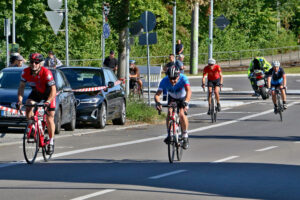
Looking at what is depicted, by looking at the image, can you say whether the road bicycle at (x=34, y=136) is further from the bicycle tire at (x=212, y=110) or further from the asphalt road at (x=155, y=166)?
the bicycle tire at (x=212, y=110)

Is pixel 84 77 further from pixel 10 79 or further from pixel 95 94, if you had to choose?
pixel 10 79

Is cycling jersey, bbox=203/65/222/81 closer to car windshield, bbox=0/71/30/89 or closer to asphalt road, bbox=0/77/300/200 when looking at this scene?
asphalt road, bbox=0/77/300/200

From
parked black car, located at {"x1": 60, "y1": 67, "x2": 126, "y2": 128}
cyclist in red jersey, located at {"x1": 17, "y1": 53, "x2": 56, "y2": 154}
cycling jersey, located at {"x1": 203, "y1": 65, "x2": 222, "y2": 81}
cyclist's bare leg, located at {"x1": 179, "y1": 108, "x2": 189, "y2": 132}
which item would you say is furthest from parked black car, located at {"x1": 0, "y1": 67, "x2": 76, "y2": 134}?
cycling jersey, located at {"x1": 203, "y1": 65, "x2": 222, "y2": 81}

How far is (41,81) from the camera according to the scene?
14961 mm

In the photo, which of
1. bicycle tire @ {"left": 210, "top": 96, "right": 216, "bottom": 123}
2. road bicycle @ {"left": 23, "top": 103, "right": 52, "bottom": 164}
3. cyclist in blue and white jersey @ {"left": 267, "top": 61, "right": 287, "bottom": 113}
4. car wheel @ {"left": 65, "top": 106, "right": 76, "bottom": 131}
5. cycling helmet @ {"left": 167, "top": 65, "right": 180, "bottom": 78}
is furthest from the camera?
cyclist in blue and white jersey @ {"left": 267, "top": 61, "right": 287, "bottom": 113}

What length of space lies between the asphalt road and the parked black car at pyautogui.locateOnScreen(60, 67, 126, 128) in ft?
1.19

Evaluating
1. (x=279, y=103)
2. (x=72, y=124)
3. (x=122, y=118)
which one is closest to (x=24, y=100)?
(x=72, y=124)

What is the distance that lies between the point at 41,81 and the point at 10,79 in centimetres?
634

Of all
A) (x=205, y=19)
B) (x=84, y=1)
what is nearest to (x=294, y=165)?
(x=84, y=1)

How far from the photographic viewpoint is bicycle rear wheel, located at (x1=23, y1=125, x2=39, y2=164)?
14906mm

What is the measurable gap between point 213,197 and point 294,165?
13.7 feet

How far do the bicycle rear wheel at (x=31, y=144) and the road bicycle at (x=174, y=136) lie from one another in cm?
211

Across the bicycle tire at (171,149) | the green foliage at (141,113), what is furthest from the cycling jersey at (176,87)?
the green foliage at (141,113)

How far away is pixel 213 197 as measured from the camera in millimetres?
10992
